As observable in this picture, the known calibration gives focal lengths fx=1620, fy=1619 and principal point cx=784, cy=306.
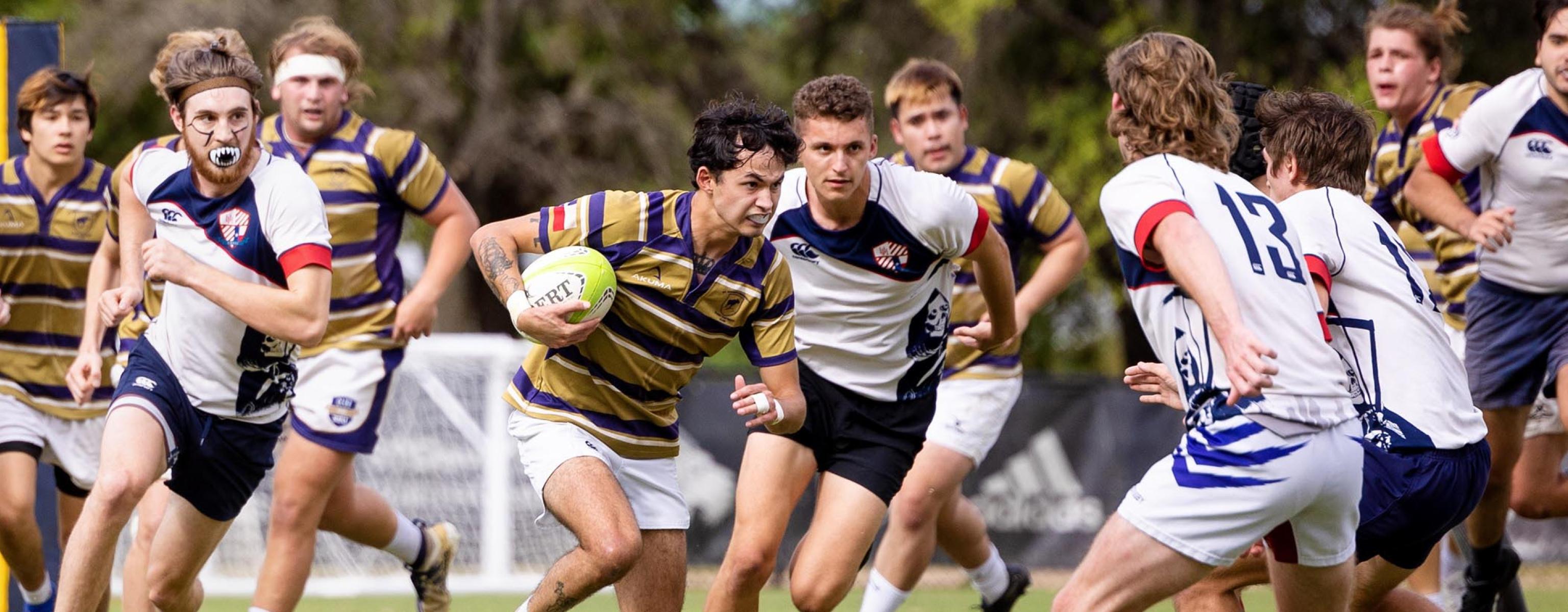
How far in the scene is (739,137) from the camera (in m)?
4.88

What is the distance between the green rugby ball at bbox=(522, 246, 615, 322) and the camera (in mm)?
4582

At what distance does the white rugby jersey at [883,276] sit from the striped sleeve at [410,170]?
1698 mm

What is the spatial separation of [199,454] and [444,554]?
1804 mm

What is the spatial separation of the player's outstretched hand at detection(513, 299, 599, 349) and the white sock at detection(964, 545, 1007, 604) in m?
3.21

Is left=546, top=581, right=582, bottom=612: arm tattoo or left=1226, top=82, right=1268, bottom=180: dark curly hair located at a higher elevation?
left=1226, top=82, right=1268, bottom=180: dark curly hair

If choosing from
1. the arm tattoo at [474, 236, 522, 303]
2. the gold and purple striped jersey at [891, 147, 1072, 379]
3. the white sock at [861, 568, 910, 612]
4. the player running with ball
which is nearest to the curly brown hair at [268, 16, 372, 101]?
the player running with ball

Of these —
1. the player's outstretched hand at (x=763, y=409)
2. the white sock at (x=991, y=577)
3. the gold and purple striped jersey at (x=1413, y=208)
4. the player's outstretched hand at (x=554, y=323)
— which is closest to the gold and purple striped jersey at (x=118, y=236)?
the player's outstretched hand at (x=554, y=323)

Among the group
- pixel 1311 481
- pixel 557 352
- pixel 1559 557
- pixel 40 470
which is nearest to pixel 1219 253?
pixel 1311 481

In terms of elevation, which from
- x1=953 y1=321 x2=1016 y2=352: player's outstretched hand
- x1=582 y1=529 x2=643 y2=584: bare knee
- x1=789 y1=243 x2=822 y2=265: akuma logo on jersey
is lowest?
x1=582 y1=529 x2=643 y2=584: bare knee

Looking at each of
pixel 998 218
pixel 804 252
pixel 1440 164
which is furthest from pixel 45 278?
pixel 1440 164

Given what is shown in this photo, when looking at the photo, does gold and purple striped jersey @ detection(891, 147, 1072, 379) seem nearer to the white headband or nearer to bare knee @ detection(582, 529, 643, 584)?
the white headband

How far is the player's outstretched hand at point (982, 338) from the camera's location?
5906 millimetres

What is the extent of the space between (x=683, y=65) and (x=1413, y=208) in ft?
35.3

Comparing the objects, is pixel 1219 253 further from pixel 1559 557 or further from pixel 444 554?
pixel 1559 557
